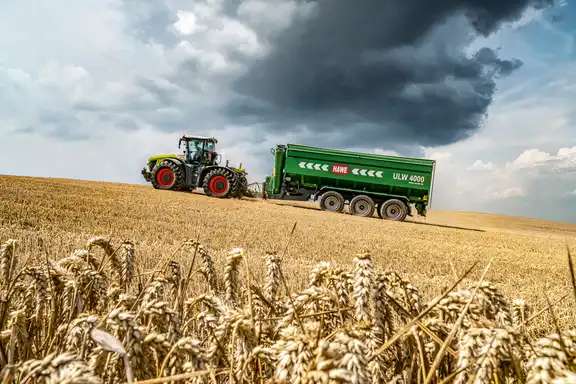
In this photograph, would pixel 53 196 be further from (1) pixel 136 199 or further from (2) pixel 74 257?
(2) pixel 74 257

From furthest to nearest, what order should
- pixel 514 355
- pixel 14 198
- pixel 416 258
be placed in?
pixel 14 198 → pixel 416 258 → pixel 514 355

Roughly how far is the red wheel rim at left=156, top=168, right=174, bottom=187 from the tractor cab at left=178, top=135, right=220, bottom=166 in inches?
56.5

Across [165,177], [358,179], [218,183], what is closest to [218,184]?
[218,183]

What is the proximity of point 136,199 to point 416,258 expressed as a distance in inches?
495

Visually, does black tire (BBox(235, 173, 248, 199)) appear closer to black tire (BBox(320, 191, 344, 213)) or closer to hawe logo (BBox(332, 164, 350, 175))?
black tire (BBox(320, 191, 344, 213))

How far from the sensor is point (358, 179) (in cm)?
2403

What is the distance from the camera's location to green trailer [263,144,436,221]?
23.9m

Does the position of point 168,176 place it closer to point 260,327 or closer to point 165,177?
point 165,177

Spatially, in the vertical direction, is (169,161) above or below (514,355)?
above

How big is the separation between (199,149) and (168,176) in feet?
8.36

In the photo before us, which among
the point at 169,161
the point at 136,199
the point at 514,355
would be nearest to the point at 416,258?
the point at 514,355

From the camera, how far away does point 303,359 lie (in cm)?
94

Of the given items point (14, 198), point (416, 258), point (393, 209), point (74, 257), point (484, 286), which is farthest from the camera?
point (393, 209)

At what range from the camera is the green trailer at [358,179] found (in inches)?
942
